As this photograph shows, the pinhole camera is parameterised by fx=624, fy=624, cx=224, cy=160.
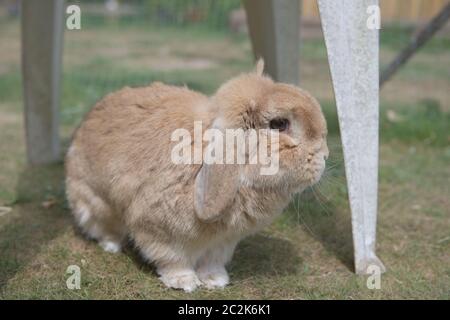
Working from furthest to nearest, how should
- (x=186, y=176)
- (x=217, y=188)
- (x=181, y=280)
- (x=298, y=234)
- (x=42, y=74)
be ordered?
(x=42, y=74)
(x=298, y=234)
(x=181, y=280)
(x=186, y=176)
(x=217, y=188)

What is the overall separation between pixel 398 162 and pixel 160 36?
20.4 feet

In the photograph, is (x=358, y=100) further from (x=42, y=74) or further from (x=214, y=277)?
(x=42, y=74)

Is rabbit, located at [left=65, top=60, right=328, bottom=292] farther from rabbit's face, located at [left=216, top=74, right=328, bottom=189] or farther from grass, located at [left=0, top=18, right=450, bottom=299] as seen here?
grass, located at [left=0, top=18, right=450, bottom=299]

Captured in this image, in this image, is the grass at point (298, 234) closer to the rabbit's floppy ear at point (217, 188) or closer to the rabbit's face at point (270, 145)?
the rabbit's face at point (270, 145)

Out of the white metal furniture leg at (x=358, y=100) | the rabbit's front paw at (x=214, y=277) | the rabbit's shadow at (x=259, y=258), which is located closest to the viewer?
the white metal furniture leg at (x=358, y=100)

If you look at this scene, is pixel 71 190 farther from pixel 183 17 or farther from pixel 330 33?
pixel 183 17

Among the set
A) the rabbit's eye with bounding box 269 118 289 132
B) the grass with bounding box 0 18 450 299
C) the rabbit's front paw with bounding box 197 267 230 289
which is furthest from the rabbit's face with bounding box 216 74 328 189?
the rabbit's front paw with bounding box 197 267 230 289

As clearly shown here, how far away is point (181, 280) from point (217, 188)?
21.2 inches

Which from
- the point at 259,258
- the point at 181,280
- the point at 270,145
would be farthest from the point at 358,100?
the point at 181,280

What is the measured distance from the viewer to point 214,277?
273 centimetres

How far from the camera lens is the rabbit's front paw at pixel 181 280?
2.66m

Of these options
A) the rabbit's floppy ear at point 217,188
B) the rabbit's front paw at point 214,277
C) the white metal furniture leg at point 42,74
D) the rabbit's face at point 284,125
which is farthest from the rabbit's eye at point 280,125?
the white metal furniture leg at point 42,74

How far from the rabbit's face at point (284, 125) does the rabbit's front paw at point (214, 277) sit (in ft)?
1.79

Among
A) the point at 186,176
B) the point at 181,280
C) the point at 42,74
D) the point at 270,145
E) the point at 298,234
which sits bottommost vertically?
the point at 298,234
